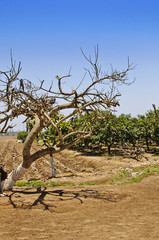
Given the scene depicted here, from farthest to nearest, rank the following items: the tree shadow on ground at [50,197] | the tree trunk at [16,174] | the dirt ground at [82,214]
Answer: the tree trunk at [16,174]
the tree shadow on ground at [50,197]
the dirt ground at [82,214]

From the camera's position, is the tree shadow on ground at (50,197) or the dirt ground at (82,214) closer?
the dirt ground at (82,214)

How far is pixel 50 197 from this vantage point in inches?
412

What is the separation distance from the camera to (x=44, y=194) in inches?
429

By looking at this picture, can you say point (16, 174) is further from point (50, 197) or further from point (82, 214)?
point (82, 214)

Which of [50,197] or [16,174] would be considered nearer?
[50,197]

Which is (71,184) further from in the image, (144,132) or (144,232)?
(144,132)

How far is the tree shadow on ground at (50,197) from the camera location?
30.6ft

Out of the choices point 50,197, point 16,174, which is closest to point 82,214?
point 50,197

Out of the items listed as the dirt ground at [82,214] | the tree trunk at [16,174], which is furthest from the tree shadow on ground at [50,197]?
the tree trunk at [16,174]

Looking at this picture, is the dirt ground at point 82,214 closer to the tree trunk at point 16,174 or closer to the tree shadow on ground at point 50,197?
the tree shadow on ground at point 50,197

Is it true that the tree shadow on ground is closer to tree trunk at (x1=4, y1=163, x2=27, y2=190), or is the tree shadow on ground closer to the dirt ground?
the dirt ground

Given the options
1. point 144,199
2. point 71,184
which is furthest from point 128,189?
point 71,184

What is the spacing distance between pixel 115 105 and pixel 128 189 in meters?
5.08

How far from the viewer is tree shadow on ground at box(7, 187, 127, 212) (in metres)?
9.31
